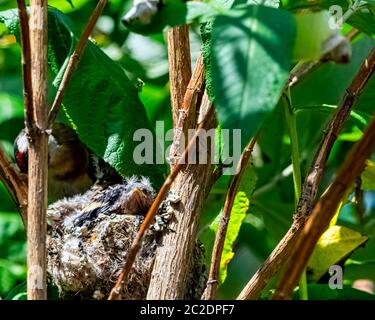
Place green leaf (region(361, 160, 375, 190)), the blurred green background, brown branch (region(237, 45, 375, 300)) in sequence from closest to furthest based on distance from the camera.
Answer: brown branch (region(237, 45, 375, 300))
green leaf (region(361, 160, 375, 190))
the blurred green background

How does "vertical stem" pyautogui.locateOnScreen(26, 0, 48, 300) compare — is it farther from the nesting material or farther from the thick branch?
the nesting material

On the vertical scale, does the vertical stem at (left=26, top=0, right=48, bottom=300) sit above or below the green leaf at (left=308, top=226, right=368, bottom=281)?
above

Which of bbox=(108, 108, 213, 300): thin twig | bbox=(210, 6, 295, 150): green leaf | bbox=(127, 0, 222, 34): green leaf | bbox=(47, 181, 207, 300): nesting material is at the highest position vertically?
bbox=(127, 0, 222, 34): green leaf

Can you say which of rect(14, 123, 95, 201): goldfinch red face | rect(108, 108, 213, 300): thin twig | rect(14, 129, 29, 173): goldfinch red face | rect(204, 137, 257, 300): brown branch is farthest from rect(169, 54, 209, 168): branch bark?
rect(14, 123, 95, 201): goldfinch red face

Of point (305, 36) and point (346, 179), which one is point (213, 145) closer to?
point (305, 36)

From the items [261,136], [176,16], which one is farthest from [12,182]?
[261,136]

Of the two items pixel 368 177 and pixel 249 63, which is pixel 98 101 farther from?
pixel 249 63

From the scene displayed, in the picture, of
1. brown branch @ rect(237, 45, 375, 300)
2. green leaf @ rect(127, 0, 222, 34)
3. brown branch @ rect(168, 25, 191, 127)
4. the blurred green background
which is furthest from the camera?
the blurred green background

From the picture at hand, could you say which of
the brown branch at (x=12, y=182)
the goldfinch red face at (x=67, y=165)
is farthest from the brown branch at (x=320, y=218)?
the goldfinch red face at (x=67, y=165)
